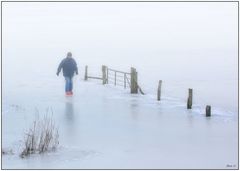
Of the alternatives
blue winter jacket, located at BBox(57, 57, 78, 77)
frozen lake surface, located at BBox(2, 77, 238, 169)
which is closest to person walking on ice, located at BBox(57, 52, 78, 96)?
blue winter jacket, located at BBox(57, 57, 78, 77)

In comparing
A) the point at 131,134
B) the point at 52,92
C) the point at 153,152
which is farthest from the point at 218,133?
the point at 52,92

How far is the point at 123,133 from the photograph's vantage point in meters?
13.9

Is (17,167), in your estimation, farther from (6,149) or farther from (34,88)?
(34,88)

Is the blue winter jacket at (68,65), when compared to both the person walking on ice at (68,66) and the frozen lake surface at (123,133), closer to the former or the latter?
the person walking on ice at (68,66)

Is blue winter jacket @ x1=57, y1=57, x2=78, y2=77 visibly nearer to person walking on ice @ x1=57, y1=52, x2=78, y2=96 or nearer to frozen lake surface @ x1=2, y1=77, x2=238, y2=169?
person walking on ice @ x1=57, y1=52, x2=78, y2=96

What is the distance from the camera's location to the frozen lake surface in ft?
35.7

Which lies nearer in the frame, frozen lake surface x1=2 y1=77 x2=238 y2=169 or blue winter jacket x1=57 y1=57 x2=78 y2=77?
frozen lake surface x1=2 y1=77 x2=238 y2=169

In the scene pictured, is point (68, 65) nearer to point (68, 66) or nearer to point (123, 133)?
point (68, 66)

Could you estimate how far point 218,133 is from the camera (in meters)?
14.4

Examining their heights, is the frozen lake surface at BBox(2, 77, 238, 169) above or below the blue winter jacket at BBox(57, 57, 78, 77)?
below

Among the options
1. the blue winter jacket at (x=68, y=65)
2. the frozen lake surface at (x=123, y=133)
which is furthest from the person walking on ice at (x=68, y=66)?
the frozen lake surface at (x=123, y=133)

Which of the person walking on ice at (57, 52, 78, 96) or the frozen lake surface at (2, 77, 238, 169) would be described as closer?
the frozen lake surface at (2, 77, 238, 169)

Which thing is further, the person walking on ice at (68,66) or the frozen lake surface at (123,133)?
the person walking on ice at (68,66)

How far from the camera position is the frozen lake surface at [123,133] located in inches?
429
